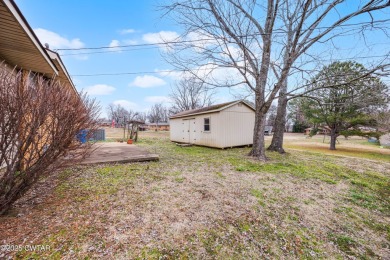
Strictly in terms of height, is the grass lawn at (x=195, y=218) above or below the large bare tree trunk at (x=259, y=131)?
below

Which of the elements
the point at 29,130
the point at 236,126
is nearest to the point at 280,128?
the point at 236,126

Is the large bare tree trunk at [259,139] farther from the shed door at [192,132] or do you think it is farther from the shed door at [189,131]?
the shed door at [189,131]

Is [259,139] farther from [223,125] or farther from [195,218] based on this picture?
[195,218]

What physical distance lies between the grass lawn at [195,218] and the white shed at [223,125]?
5.35 m

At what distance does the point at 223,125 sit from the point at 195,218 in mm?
7367

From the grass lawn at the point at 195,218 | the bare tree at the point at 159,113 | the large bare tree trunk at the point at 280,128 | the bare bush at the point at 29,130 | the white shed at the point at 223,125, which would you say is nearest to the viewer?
the bare bush at the point at 29,130

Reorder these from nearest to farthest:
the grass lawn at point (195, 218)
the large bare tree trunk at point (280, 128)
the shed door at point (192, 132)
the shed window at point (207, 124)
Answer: the grass lawn at point (195, 218), the large bare tree trunk at point (280, 128), the shed window at point (207, 124), the shed door at point (192, 132)

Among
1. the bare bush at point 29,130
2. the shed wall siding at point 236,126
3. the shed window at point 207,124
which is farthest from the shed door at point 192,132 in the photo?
the bare bush at point 29,130

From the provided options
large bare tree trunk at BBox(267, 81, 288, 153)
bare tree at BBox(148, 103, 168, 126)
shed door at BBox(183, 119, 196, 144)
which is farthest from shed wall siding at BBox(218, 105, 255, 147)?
bare tree at BBox(148, 103, 168, 126)

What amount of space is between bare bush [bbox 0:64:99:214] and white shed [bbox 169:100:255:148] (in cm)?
762

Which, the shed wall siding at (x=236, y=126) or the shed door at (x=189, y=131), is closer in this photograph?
the shed wall siding at (x=236, y=126)

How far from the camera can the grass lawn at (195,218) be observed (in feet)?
6.30

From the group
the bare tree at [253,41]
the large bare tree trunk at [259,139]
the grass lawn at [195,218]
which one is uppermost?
the bare tree at [253,41]

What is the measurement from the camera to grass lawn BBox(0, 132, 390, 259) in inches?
75.6
